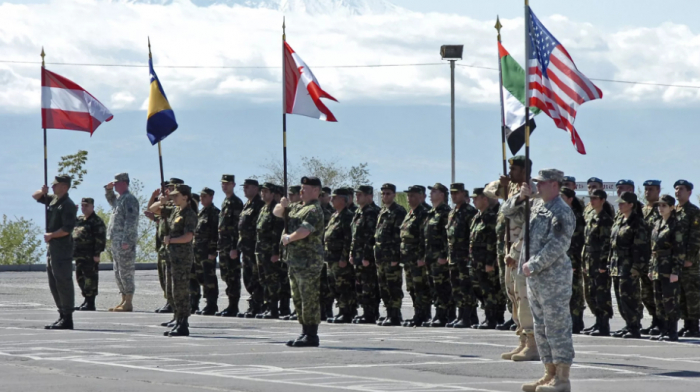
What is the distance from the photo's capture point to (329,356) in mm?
12508

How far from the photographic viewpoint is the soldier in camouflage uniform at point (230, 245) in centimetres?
1990

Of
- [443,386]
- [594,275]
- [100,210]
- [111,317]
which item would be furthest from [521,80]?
[100,210]

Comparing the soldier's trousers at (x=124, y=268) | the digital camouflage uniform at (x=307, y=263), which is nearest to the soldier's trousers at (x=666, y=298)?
the digital camouflage uniform at (x=307, y=263)

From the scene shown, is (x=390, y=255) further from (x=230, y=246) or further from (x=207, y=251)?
(x=207, y=251)

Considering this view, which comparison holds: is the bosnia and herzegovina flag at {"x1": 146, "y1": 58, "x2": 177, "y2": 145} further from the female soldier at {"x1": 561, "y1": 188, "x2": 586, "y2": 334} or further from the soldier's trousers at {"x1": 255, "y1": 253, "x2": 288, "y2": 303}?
the female soldier at {"x1": 561, "y1": 188, "x2": 586, "y2": 334}

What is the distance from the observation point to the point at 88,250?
21.4 m

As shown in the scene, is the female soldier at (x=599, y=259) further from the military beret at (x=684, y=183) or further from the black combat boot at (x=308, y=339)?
the black combat boot at (x=308, y=339)

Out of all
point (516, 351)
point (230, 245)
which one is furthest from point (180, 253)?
point (516, 351)

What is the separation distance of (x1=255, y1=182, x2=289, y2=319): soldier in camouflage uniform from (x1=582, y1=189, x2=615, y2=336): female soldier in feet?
17.5

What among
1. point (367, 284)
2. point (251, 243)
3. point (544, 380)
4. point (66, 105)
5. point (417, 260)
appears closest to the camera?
point (544, 380)

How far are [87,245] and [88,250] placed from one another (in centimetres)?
10

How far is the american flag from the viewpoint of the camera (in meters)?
11.9

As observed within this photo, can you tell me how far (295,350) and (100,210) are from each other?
35789 mm

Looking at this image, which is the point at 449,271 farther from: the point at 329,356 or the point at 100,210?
the point at 100,210
